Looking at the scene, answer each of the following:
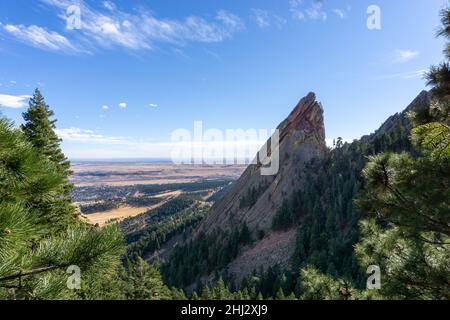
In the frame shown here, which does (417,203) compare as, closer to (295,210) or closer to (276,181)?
(295,210)

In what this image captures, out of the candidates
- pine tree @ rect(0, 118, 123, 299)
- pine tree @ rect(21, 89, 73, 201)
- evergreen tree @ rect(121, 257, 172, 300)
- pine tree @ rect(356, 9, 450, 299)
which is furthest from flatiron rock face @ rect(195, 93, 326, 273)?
pine tree @ rect(0, 118, 123, 299)

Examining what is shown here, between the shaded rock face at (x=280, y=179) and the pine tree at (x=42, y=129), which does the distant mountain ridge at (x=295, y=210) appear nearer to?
the shaded rock face at (x=280, y=179)

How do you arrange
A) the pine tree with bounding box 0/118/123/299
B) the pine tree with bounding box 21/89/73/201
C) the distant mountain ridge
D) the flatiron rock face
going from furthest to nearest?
1. the flatiron rock face
2. the distant mountain ridge
3. the pine tree with bounding box 21/89/73/201
4. the pine tree with bounding box 0/118/123/299

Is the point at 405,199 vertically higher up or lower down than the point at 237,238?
higher up

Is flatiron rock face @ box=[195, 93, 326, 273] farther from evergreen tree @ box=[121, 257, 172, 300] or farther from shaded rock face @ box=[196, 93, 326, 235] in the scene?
evergreen tree @ box=[121, 257, 172, 300]

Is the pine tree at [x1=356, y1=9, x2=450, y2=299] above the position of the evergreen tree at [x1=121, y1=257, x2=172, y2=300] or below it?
above

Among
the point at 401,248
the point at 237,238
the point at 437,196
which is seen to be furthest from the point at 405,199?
the point at 237,238

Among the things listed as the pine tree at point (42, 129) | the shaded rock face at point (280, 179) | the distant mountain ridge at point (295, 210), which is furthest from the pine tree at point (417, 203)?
the shaded rock face at point (280, 179)

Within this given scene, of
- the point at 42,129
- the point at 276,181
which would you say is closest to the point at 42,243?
the point at 42,129
